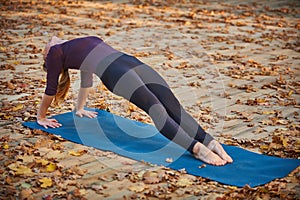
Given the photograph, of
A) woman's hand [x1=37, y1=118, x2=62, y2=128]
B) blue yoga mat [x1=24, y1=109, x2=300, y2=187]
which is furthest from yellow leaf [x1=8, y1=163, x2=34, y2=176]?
woman's hand [x1=37, y1=118, x2=62, y2=128]

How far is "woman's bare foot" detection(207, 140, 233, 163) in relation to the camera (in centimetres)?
304

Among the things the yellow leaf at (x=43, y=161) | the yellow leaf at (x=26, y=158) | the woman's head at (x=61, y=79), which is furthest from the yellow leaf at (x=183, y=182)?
the woman's head at (x=61, y=79)

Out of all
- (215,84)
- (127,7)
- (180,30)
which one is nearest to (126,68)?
(215,84)

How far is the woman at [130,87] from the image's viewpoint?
309 cm

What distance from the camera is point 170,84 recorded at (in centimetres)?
485

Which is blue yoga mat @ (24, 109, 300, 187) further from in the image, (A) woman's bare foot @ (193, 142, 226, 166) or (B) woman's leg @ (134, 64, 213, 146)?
(B) woman's leg @ (134, 64, 213, 146)

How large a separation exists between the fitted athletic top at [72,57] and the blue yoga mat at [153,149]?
38 centimetres

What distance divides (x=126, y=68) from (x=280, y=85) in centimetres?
208

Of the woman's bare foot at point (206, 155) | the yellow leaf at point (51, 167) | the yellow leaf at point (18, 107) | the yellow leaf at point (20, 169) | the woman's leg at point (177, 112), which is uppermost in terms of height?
the woman's leg at point (177, 112)

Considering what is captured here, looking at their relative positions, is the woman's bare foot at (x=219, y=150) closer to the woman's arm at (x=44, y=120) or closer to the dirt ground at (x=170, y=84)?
the dirt ground at (x=170, y=84)

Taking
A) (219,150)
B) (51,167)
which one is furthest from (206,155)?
(51,167)

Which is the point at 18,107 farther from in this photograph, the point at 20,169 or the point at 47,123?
the point at 20,169

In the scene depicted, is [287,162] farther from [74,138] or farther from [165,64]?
[165,64]

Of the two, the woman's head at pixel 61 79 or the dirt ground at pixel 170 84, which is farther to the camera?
the woman's head at pixel 61 79
